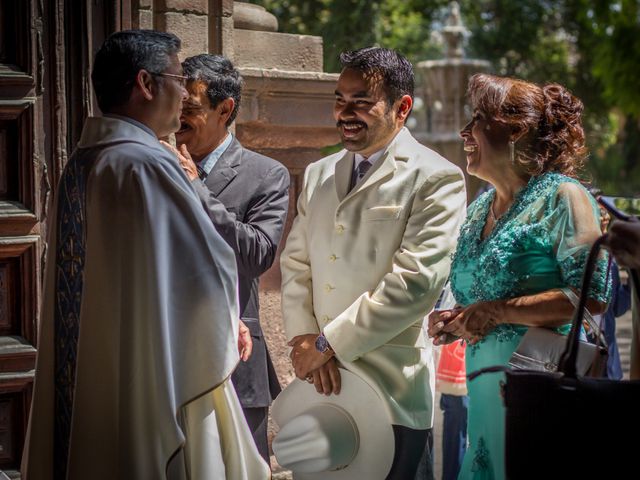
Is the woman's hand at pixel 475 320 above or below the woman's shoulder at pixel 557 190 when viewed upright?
below

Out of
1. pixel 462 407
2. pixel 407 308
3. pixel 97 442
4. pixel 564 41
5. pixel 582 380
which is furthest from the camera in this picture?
pixel 564 41

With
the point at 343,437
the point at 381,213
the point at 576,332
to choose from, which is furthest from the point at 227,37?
the point at 576,332

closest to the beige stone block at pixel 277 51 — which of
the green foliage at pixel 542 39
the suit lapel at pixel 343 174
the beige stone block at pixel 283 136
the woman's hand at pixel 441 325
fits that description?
the beige stone block at pixel 283 136

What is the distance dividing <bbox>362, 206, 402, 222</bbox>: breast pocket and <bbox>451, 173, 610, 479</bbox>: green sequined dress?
28 cm

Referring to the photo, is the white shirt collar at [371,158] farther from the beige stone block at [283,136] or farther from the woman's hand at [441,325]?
the beige stone block at [283,136]

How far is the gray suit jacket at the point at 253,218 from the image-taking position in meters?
3.87

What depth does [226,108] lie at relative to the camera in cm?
401

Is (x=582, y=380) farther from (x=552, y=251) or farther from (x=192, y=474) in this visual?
(x=192, y=474)

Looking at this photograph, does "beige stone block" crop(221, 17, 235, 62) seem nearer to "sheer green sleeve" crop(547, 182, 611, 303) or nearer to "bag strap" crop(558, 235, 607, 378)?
"sheer green sleeve" crop(547, 182, 611, 303)

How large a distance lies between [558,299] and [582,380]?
2.61 feet

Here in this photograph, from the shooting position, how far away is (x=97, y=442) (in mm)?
3160

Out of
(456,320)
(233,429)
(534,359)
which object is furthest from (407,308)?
(233,429)

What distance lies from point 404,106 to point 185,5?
50.5 inches

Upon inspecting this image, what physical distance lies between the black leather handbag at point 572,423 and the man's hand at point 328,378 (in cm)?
109
